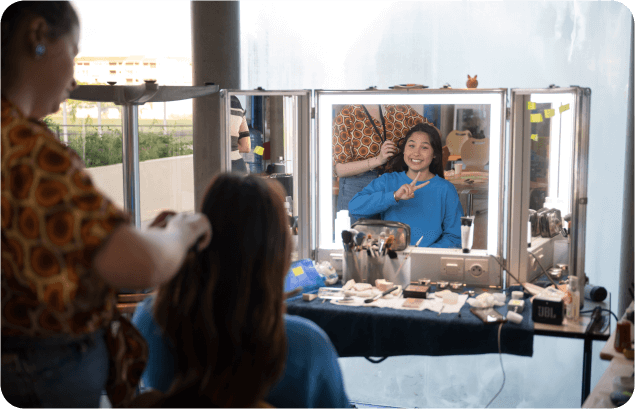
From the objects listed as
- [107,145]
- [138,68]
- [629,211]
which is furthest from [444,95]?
[107,145]

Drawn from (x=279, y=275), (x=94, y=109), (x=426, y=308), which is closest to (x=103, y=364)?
(x=279, y=275)

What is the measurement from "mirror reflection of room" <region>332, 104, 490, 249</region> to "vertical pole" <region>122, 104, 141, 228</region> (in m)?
0.99

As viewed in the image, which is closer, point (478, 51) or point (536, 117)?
point (536, 117)

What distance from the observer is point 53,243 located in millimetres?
952

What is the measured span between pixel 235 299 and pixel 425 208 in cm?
204

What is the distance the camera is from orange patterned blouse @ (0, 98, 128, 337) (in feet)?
3.05

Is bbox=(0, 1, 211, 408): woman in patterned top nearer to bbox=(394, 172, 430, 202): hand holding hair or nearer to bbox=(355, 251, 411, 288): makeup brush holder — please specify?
bbox=(355, 251, 411, 288): makeup brush holder

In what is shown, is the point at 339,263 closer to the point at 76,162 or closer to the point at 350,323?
the point at 350,323

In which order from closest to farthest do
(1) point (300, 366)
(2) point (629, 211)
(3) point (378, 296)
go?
1. (1) point (300, 366)
2. (3) point (378, 296)
3. (2) point (629, 211)

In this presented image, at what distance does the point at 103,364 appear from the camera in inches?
44.8

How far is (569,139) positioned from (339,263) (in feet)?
4.04

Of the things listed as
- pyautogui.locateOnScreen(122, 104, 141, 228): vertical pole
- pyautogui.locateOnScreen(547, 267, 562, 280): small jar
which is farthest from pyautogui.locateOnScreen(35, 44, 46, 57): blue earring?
pyautogui.locateOnScreen(547, 267, 562, 280): small jar

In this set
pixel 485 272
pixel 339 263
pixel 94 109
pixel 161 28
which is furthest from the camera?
pixel 94 109

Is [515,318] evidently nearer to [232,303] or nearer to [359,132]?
[359,132]
